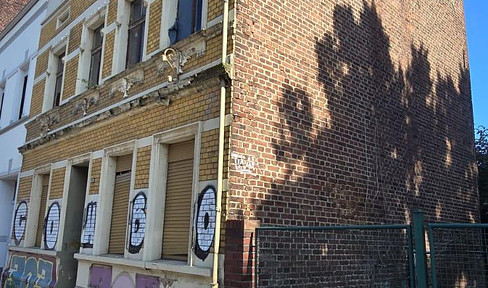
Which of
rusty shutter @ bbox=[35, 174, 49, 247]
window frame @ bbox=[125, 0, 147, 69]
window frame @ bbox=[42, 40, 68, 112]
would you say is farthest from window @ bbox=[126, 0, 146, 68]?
rusty shutter @ bbox=[35, 174, 49, 247]

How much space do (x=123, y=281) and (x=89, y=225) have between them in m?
2.00

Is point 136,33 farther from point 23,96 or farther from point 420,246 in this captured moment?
point 23,96

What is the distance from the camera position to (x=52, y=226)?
10914 mm

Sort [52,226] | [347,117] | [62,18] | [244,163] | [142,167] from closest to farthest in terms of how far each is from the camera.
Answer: [244,163], [142,167], [347,117], [52,226], [62,18]

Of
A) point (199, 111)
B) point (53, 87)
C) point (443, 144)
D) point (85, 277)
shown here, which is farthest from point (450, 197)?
point (53, 87)

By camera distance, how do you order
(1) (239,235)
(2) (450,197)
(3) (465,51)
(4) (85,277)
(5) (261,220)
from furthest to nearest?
(3) (465,51) < (2) (450,197) < (4) (85,277) < (5) (261,220) < (1) (239,235)

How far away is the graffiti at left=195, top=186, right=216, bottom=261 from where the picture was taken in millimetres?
6297

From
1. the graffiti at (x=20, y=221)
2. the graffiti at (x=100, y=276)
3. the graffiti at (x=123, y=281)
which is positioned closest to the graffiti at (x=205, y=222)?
the graffiti at (x=123, y=281)

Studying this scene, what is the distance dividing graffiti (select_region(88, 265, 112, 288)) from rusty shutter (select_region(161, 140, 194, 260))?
157 centimetres

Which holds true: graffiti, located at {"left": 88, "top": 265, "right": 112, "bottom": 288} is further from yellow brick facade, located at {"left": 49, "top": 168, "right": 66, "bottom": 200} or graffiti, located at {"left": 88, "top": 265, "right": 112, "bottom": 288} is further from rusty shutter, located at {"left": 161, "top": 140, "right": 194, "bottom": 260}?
yellow brick facade, located at {"left": 49, "top": 168, "right": 66, "bottom": 200}

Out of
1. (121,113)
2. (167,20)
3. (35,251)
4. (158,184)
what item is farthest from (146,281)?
(35,251)

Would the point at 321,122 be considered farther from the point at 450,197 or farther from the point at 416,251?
the point at 450,197

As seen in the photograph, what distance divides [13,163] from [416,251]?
1400cm

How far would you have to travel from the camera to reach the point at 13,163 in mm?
14781
